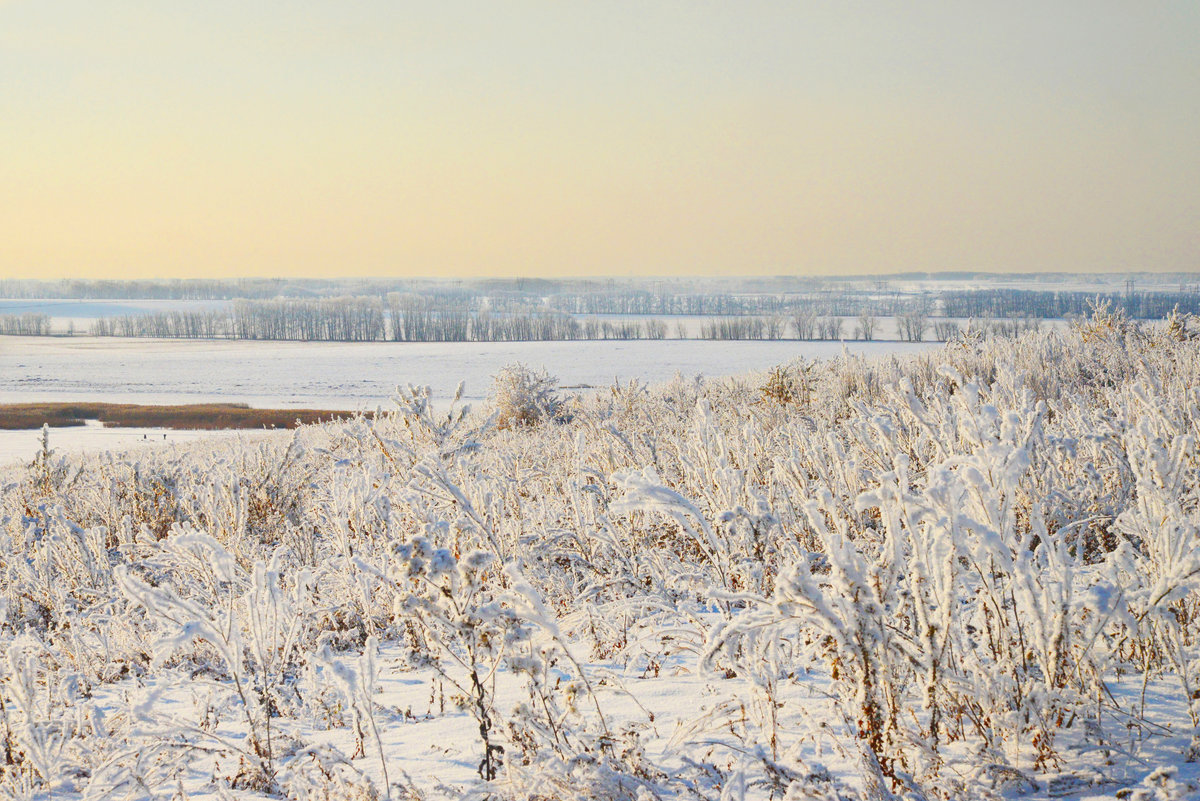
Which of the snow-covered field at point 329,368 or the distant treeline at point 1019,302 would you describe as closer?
the snow-covered field at point 329,368

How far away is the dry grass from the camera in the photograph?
29.0 m

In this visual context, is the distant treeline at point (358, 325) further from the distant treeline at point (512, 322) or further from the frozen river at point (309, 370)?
the frozen river at point (309, 370)

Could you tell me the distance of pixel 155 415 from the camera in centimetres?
3275

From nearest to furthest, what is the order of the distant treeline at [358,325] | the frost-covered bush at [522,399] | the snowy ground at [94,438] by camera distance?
the frost-covered bush at [522,399], the snowy ground at [94,438], the distant treeline at [358,325]

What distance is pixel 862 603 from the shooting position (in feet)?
5.01

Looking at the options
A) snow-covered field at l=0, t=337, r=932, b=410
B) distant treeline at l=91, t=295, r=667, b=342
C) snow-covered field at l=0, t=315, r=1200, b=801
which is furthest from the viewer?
distant treeline at l=91, t=295, r=667, b=342

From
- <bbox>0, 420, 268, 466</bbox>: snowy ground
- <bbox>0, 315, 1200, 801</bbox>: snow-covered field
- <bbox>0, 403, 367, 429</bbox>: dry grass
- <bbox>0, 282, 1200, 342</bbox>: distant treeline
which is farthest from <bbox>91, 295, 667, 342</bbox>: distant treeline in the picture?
<bbox>0, 315, 1200, 801</bbox>: snow-covered field

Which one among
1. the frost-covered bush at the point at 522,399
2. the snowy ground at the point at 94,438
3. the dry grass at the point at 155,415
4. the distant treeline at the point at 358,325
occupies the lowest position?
the dry grass at the point at 155,415

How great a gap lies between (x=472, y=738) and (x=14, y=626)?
3399mm

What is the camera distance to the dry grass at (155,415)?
95.2 ft

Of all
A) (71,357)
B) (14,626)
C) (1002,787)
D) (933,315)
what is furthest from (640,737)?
(933,315)

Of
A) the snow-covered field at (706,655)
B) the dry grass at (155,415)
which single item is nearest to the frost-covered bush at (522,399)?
the snow-covered field at (706,655)

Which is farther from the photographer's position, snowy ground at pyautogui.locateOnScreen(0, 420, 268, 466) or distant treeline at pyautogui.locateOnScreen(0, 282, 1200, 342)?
distant treeline at pyautogui.locateOnScreen(0, 282, 1200, 342)

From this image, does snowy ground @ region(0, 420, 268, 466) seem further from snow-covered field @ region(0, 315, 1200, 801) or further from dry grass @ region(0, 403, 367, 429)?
snow-covered field @ region(0, 315, 1200, 801)
